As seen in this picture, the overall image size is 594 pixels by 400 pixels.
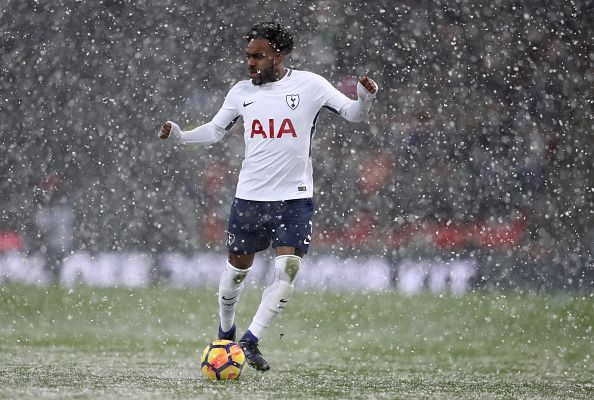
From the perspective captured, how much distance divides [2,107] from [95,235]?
1913 mm

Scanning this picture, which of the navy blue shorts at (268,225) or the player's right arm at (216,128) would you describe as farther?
the player's right arm at (216,128)

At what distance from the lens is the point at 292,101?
4699 mm

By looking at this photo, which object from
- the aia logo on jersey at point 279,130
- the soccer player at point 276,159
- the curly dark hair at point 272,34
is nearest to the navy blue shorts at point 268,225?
the soccer player at point 276,159

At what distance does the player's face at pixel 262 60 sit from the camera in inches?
185

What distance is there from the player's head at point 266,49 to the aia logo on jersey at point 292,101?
0.13m

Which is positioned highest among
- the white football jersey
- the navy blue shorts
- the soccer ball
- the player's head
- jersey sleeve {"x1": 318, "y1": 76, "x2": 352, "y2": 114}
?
the player's head

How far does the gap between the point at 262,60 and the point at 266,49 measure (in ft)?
0.17

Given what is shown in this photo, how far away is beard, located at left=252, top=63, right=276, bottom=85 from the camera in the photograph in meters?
4.76

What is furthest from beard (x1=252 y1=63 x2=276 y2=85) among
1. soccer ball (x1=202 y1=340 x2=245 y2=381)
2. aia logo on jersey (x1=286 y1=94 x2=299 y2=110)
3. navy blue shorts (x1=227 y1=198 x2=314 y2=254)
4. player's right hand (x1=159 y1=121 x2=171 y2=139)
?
soccer ball (x1=202 y1=340 x2=245 y2=381)

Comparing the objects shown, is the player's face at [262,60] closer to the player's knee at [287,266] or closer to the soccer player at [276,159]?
the soccer player at [276,159]

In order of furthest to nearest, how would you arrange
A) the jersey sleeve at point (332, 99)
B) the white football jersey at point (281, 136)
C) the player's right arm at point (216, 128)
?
the player's right arm at point (216, 128)
the jersey sleeve at point (332, 99)
the white football jersey at point (281, 136)

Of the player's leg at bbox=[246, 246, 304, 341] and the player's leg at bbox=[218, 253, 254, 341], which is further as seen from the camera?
the player's leg at bbox=[218, 253, 254, 341]

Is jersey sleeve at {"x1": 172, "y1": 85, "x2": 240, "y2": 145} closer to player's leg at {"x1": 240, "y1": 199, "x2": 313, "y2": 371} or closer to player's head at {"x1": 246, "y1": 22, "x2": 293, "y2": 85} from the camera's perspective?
player's head at {"x1": 246, "y1": 22, "x2": 293, "y2": 85}

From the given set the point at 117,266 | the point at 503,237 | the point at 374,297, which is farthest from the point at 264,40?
the point at 503,237
